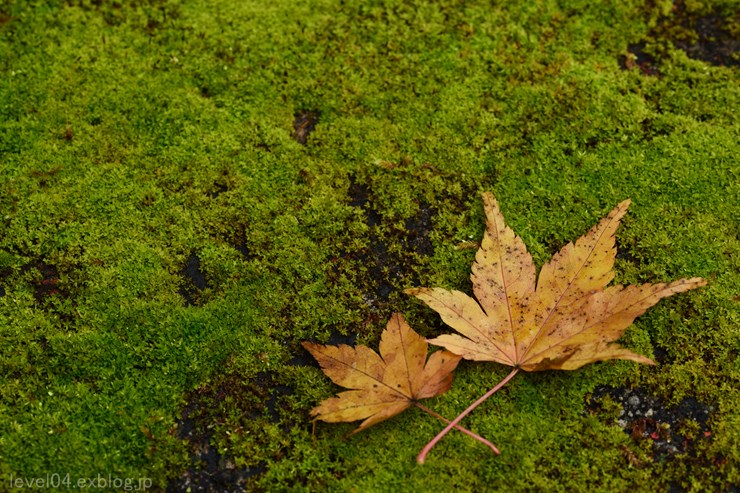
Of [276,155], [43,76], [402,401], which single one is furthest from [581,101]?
[43,76]

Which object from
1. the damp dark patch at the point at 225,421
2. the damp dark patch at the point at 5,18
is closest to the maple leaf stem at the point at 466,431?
the damp dark patch at the point at 225,421

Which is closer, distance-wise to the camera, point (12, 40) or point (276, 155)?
point (276, 155)

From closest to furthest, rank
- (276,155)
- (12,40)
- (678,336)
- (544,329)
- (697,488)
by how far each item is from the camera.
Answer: (697,488) < (544,329) < (678,336) < (276,155) < (12,40)

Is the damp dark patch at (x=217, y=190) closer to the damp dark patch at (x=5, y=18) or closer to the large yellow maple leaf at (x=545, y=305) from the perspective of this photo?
the large yellow maple leaf at (x=545, y=305)

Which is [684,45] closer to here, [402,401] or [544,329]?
[544,329]

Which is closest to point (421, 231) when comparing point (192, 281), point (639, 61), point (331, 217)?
point (331, 217)

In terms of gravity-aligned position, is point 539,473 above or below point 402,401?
below
